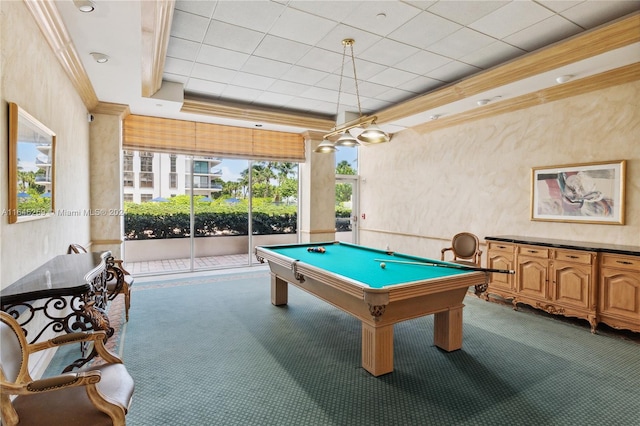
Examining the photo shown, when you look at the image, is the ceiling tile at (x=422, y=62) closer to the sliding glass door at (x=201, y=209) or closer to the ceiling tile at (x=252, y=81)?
the ceiling tile at (x=252, y=81)

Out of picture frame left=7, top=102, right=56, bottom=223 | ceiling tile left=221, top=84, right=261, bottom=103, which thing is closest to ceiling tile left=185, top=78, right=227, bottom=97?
ceiling tile left=221, top=84, right=261, bottom=103

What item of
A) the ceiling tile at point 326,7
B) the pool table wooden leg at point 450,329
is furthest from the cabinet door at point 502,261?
the ceiling tile at point 326,7

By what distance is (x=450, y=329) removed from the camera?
10.6 ft

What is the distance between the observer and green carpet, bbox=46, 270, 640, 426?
2.29 m

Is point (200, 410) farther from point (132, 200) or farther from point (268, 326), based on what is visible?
point (132, 200)

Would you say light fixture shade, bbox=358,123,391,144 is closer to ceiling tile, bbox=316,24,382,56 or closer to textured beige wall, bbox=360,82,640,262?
ceiling tile, bbox=316,24,382,56

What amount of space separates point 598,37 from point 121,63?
5.03 m

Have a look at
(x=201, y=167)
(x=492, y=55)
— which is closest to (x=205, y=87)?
(x=201, y=167)

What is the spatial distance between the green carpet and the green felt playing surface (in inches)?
31.4

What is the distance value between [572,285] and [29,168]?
5.56 m

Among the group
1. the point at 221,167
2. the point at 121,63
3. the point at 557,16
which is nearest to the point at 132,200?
the point at 221,167

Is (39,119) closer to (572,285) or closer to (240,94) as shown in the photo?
(240,94)

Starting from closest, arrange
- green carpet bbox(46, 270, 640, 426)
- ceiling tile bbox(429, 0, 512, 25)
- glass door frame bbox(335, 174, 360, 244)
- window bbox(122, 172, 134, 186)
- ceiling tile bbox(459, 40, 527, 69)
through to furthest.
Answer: green carpet bbox(46, 270, 640, 426), ceiling tile bbox(429, 0, 512, 25), ceiling tile bbox(459, 40, 527, 69), window bbox(122, 172, 134, 186), glass door frame bbox(335, 174, 360, 244)

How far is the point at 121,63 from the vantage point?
3.75 meters
